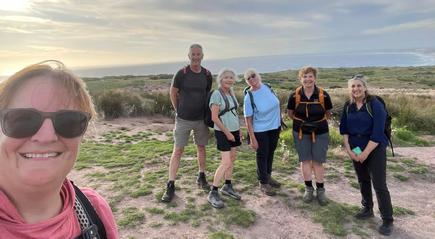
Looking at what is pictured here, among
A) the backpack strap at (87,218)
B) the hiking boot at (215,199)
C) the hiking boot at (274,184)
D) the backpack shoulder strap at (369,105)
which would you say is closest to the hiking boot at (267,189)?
the hiking boot at (274,184)

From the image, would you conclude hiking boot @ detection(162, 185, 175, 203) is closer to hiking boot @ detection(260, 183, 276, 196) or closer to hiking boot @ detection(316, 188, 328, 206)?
hiking boot @ detection(260, 183, 276, 196)

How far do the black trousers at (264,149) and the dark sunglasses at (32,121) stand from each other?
444 cm

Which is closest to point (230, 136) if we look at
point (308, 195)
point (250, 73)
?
point (250, 73)

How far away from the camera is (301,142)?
5.51 m

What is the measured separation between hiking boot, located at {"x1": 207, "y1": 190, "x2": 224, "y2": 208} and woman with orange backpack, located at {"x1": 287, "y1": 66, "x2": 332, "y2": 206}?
1.33 meters

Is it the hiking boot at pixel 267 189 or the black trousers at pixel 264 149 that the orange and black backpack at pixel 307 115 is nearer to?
the black trousers at pixel 264 149

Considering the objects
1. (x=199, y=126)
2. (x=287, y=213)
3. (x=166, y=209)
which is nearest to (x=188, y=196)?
(x=166, y=209)

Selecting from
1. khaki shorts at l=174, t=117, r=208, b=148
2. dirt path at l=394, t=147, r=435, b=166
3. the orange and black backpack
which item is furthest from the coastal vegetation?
the orange and black backpack

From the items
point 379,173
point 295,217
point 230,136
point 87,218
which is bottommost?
point 295,217

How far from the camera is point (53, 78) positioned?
140cm

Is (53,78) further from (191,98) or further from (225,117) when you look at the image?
(191,98)

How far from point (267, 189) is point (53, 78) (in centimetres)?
491

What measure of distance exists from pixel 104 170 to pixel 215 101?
3.64 metres

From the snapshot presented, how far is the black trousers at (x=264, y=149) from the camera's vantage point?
5738 millimetres
